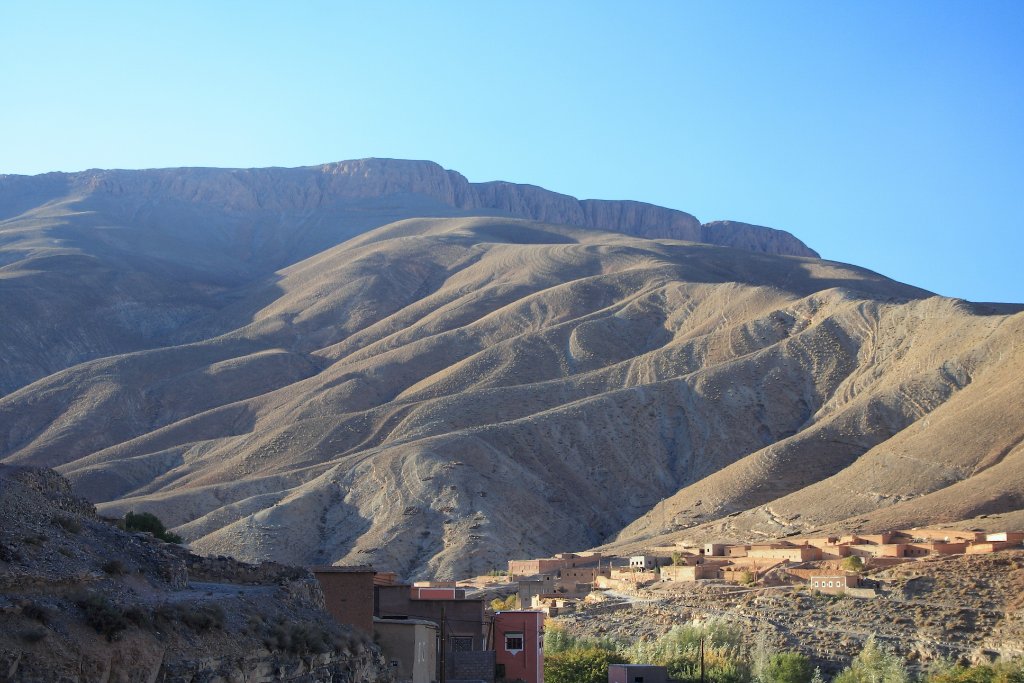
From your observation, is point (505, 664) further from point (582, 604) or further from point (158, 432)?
point (158, 432)

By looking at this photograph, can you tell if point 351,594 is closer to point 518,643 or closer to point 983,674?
point 518,643

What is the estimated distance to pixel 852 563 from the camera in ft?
169

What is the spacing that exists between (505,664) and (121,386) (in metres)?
96.7

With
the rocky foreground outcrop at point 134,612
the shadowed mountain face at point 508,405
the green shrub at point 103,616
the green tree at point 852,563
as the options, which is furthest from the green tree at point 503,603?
the green shrub at point 103,616

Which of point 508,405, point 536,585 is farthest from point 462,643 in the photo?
point 508,405

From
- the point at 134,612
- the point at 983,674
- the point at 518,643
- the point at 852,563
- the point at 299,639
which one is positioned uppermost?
the point at 134,612

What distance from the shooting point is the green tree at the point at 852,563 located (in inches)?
1998

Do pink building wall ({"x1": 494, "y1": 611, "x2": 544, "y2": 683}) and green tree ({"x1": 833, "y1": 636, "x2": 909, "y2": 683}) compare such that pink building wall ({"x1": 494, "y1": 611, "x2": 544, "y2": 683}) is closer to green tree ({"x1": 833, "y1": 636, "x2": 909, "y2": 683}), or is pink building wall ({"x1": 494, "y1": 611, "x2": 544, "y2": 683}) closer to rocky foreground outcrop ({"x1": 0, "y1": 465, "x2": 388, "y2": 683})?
green tree ({"x1": 833, "y1": 636, "x2": 909, "y2": 683})

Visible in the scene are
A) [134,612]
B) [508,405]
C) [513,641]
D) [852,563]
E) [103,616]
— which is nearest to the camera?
[103,616]

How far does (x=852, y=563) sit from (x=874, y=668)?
13707mm

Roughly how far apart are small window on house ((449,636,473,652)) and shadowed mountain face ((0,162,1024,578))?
4484 cm

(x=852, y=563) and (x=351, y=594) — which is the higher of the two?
(x=351, y=594)

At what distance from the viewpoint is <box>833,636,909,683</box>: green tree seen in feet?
122

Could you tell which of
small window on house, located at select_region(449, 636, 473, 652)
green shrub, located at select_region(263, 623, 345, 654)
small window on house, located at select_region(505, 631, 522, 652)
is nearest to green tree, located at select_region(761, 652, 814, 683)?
small window on house, located at select_region(505, 631, 522, 652)
